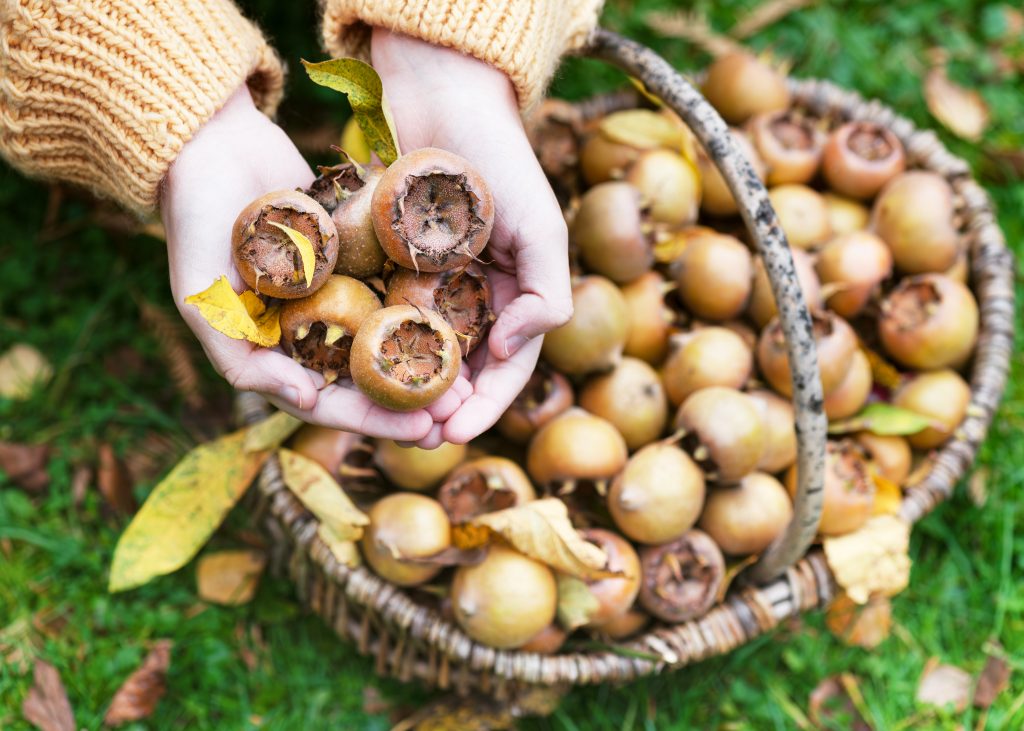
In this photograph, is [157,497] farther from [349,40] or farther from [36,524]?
[349,40]

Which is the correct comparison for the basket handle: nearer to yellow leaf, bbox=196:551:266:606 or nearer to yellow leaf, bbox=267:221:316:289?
yellow leaf, bbox=267:221:316:289

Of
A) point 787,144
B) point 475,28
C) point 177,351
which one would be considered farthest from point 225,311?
point 787,144

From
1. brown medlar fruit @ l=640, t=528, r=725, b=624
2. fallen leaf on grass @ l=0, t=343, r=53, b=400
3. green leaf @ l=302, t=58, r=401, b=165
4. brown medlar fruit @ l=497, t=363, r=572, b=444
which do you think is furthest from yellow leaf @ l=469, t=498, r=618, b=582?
fallen leaf on grass @ l=0, t=343, r=53, b=400

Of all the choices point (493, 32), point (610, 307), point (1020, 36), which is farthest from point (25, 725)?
point (1020, 36)

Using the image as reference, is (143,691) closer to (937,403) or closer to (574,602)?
(574,602)

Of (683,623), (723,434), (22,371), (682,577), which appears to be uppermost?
(723,434)

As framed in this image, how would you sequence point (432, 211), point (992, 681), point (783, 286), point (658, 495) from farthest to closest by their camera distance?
1. point (992, 681)
2. point (658, 495)
3. point (783, 286)
4. point (432, 211)

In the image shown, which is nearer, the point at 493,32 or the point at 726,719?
the point at 493,32
